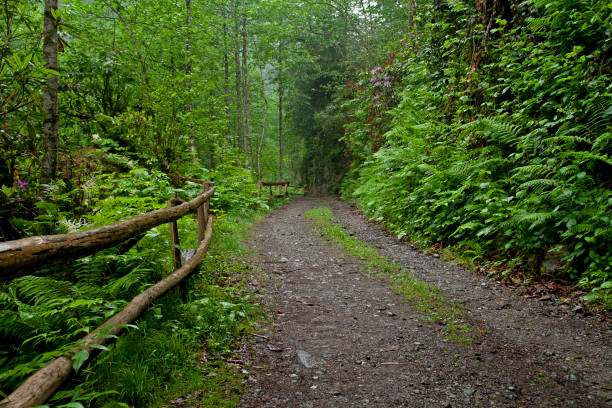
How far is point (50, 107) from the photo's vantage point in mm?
5059

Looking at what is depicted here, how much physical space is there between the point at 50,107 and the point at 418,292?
6.31 m

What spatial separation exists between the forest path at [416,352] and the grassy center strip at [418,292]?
0.13 metres

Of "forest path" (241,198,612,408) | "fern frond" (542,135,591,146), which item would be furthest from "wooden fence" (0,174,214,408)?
"fern frond" (542,135,591,146)

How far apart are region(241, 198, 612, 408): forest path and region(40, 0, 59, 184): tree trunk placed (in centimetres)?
374

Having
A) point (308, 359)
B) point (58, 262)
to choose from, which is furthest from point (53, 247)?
point (308, 359)

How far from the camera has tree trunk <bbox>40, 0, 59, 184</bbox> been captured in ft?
15.6

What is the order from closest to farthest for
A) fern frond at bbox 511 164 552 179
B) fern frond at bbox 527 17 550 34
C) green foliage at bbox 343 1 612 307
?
green foliage at bbox 343 1 612 307 < fern frond at bbox 511 164 552 179 < fern frond at bbox 527 17 550 34

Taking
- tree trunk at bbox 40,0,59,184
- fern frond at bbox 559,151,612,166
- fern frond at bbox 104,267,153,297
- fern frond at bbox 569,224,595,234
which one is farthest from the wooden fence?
fern frond at bbox 559,151,612,166

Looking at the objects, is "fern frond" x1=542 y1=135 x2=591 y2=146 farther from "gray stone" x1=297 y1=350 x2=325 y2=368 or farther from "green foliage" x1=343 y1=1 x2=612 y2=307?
"gray stone" x1=297 y1=350 x2=325 y2=368

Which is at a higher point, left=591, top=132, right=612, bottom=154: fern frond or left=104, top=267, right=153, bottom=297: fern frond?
left=591, top=132, right=612, bottom=154: fern frond

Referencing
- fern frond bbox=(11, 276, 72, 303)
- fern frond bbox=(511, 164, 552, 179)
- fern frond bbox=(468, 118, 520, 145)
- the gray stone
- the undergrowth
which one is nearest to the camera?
the undergrowth

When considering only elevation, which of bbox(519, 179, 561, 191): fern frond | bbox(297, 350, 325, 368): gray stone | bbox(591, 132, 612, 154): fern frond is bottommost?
bbox(297, 350, 325, 368): gray stone

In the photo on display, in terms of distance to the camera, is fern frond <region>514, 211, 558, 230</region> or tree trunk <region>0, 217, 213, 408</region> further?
fern frond <region>514, 211, 558, 230</region>

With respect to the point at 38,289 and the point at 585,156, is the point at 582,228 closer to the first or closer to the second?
the point at 585,156
